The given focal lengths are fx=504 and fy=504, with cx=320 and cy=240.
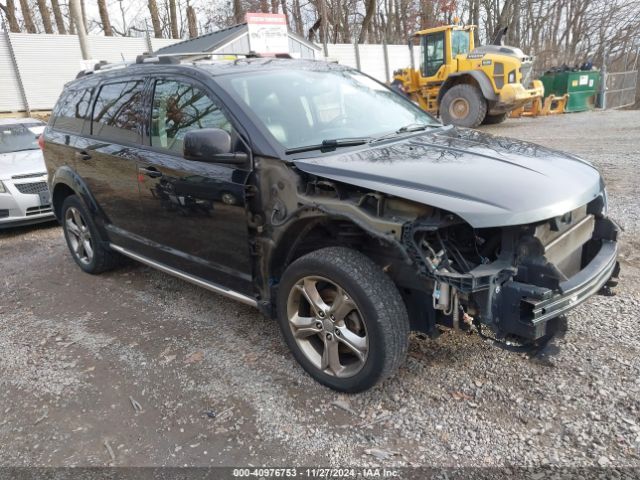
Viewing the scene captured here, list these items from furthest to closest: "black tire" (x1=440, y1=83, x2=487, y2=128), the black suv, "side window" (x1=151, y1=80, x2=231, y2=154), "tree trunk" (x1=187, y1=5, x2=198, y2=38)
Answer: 1. "tree trunk" (x1=187, y1=5, x2=198, y2=38)
2. "black tire" (x1=440, y1=83, x2=487, y2=128)
3. "side window" (x1=151, y1=80, x2=231, y2=154)
4. the black suv

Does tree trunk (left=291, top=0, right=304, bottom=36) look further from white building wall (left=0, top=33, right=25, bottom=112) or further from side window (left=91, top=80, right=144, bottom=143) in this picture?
side window (left=91, top=80, right=144, bottom=143)

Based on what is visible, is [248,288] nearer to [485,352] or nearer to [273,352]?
[273,352]

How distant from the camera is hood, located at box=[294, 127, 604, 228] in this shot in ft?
7.53

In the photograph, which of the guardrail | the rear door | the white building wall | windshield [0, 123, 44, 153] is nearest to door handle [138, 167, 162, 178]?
the rear door

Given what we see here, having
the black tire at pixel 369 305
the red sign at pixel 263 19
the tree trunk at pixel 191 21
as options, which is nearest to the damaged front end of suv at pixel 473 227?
the black tire at pixel 369 305

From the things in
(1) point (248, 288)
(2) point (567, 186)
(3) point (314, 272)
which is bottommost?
(1) point (248, 288)

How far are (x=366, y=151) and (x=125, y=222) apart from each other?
2.33m

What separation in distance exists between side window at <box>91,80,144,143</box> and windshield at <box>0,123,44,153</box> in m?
4.10

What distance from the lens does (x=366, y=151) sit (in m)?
2.98

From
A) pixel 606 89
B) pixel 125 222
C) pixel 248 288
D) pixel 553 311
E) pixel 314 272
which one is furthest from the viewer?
pixel 606 89

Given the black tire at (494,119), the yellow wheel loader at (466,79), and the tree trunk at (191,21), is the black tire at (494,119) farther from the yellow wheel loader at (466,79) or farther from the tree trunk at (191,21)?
the tree trunk at (191,21)

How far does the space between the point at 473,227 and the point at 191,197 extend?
192 centimetres

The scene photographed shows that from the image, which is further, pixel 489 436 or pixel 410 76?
pixel 410 76

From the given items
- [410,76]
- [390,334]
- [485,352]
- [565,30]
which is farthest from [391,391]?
[565,30]
